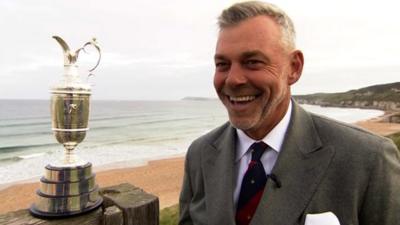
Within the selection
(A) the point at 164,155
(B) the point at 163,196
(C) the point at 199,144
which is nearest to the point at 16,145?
(A) the point at 164,155

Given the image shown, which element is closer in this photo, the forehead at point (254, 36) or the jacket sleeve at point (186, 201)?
the forehead at point (254, 36)

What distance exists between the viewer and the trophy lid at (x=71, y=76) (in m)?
1.49

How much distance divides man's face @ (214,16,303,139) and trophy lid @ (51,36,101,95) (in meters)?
0.69

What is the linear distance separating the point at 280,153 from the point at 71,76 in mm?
1127

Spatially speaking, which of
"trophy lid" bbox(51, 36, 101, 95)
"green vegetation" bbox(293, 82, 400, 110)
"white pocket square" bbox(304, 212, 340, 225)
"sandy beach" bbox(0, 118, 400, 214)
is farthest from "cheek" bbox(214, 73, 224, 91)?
"green vegetation" bbox(293, 82, 400, 110)

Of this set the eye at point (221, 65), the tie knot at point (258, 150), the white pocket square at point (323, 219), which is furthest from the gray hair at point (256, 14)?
the white pocket square at point (323, 219)

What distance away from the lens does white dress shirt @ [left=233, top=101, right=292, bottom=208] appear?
175cm

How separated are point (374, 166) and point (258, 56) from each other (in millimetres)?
761

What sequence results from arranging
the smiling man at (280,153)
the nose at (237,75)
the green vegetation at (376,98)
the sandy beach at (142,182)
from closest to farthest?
the smiling man at (280,153), the nose at (237,75), the sandy beach at (142,182), the green vegetation at (376,98)

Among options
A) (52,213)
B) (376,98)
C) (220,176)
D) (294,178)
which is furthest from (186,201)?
(376,98)

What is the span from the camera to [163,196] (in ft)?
40.8

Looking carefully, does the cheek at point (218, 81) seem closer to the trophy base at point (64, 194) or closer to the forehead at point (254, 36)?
the forehead at point (254, 36)

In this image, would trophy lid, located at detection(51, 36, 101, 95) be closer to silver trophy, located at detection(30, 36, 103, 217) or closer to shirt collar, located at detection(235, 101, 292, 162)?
silver trophy, located at detection(30, 36, 103, 217)

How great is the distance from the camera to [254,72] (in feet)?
5.28
